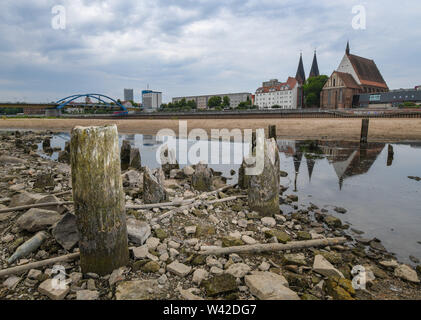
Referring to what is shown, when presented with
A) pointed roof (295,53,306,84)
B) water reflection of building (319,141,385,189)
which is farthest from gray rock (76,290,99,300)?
pointed roof (295,53,306,84)

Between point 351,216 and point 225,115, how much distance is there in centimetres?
5534

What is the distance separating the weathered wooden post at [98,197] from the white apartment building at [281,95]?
438 feet

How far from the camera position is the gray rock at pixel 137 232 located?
4.64 m

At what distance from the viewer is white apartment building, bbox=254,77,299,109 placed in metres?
135

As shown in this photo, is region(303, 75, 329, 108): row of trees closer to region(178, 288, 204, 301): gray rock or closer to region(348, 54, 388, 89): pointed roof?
region(348, 54, 388, 89): pointed roof

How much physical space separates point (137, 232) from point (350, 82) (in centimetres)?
10778

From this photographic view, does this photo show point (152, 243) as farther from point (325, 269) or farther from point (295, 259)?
point (325, 269)

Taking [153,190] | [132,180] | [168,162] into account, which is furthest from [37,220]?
[168,162]

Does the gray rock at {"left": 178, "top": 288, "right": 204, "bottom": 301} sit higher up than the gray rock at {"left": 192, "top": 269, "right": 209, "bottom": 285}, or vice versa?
the gray rock at {"left": 192, "top": 269, "right": 209, "bottom": 285}

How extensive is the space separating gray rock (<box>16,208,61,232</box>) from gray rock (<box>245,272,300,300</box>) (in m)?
3.86

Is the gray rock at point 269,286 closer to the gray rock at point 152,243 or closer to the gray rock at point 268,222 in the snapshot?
the gray rock at point 152,243

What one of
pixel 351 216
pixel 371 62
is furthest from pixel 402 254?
pixel 371 62

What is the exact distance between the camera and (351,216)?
737 centimetres
